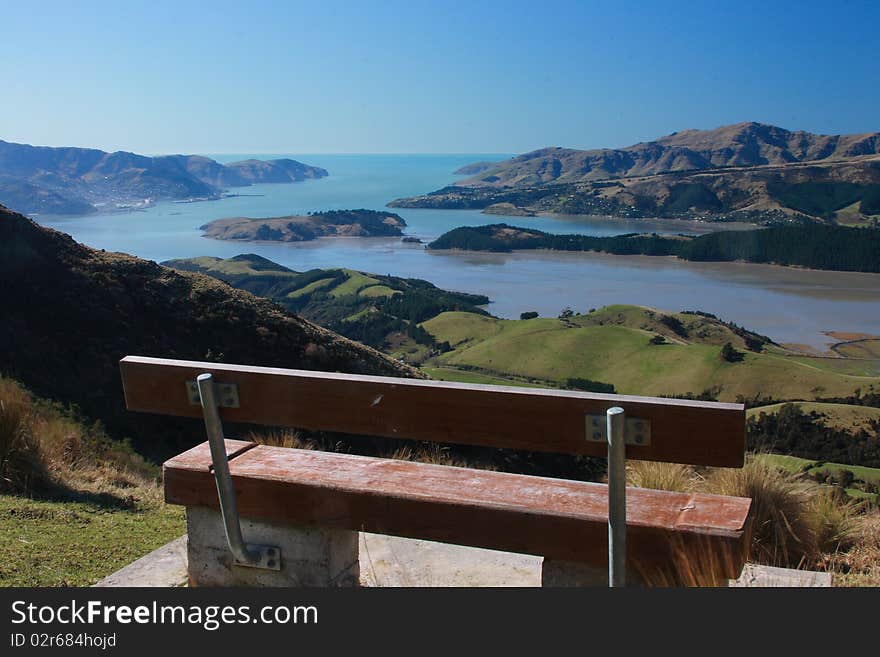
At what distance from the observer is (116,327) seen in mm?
13789

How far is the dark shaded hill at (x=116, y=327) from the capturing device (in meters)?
10.9

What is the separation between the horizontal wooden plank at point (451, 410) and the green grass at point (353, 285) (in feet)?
283

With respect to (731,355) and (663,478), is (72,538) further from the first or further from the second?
(731,355)

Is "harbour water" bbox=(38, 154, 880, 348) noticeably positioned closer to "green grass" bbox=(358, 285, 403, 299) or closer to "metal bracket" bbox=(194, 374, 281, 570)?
"green grass" bbox=(358, 285, 403, 299)

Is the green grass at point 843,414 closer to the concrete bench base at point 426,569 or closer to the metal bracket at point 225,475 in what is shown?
the concrete bench base at point 426,569

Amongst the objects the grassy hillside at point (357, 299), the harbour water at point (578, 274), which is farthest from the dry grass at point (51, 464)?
the harbour water at point (578, 274)

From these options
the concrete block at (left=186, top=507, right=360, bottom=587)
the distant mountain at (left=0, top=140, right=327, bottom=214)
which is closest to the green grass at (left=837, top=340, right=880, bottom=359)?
the concrete block at (left=186, top=507, right=360, bottom=587)

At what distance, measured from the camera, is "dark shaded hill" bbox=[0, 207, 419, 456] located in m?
10.9

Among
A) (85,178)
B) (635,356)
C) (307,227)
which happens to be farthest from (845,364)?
(85,178)

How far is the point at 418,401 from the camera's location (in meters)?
2.33

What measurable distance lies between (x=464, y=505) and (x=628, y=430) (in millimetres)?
560

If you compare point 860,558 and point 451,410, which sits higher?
point 451,410

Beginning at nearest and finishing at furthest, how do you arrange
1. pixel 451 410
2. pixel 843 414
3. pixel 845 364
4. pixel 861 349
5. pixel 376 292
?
pixel 451 410
pixel 843 414
pixel 845 364
pixel 861 349
pixel 376 292

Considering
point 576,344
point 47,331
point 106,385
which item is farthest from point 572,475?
point 576,344
